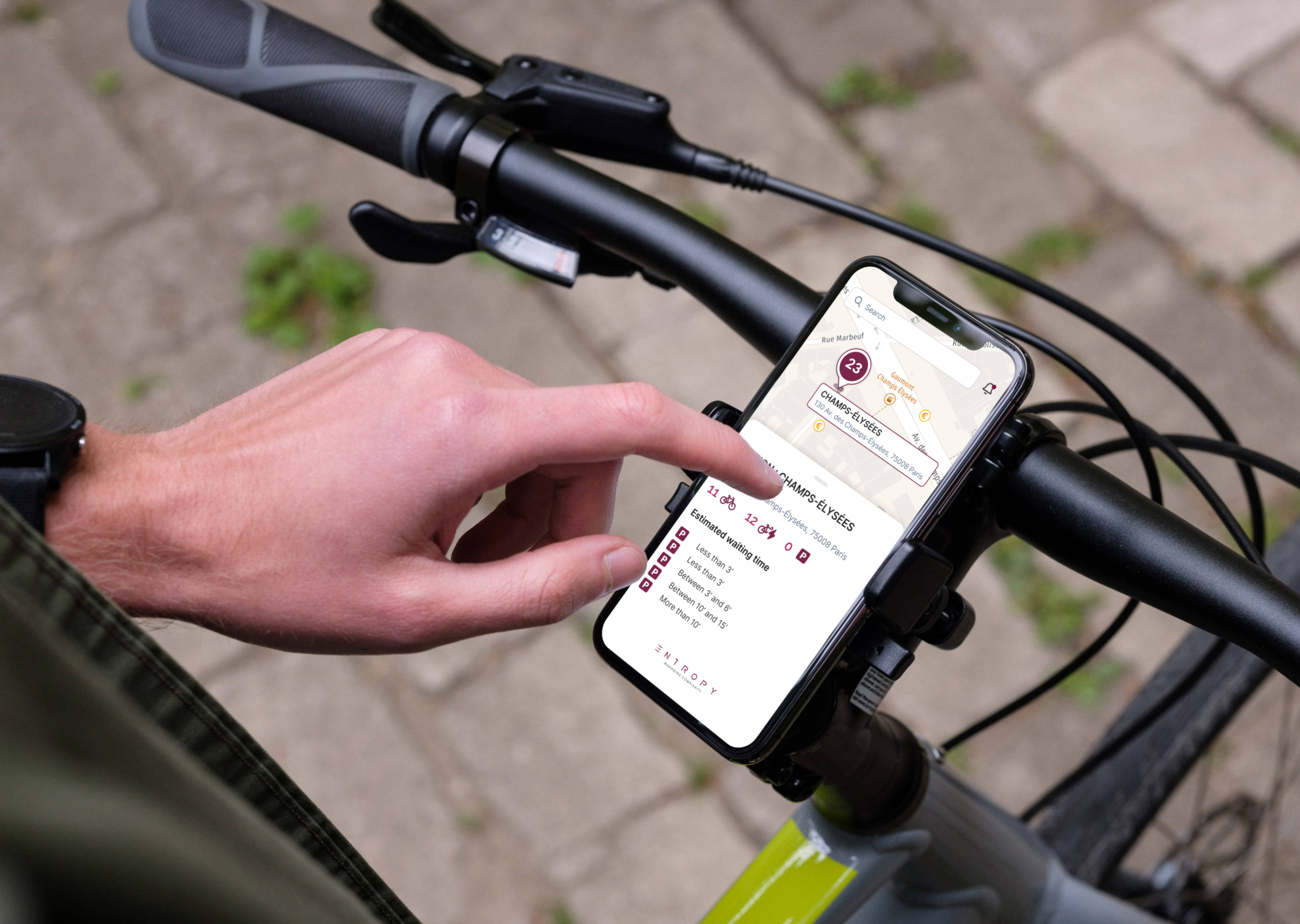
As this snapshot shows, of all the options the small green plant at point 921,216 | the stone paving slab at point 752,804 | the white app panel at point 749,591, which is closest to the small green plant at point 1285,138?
the small green plant at point 921,216

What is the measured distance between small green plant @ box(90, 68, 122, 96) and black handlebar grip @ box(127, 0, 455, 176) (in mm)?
1866

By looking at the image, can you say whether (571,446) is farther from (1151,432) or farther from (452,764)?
(452,764)

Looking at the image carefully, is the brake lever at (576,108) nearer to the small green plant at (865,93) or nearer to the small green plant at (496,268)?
the small green plant at (496,268)

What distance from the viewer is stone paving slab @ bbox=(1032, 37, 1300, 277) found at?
2.20 meters

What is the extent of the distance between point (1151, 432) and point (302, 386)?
67cm

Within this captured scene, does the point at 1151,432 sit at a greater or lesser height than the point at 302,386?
greater

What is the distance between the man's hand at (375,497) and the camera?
25.4 inches

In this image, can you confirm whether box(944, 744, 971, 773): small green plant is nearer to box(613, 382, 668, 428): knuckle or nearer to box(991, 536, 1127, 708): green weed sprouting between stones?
box(991, 536, 1127, 708): green weed sprouting between stones

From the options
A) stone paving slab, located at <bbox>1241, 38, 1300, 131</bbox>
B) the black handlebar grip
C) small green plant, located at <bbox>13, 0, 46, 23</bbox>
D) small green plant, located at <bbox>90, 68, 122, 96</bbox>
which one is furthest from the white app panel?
small green plant, located at <bbox>13, 0, 46, 23</bbox>

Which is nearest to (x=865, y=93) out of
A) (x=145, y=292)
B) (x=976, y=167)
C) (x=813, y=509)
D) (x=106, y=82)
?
(x=976, y=167)

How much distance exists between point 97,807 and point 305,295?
2158 mm

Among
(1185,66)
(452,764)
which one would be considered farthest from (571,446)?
(1185,66)

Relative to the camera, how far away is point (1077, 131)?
7.66ft

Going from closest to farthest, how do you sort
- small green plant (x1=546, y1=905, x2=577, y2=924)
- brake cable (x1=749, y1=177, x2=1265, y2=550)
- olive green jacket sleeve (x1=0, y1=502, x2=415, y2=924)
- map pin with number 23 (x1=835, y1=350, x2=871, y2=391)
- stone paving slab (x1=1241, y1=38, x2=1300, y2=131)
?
olive green jacket sleeve (x1=0, y1=502, x2=415, y2=924)
map pin with number 23 (x1=835, y1=350, x2=871, y2=391)
brake cable (x1=749, y1=177, x2=1265, y2=550)
small green plant (x1=546, y1=905, x2=577, y2=924)
stone paving slab (x1=1241, y1=38, x2=1300, y2=131)
